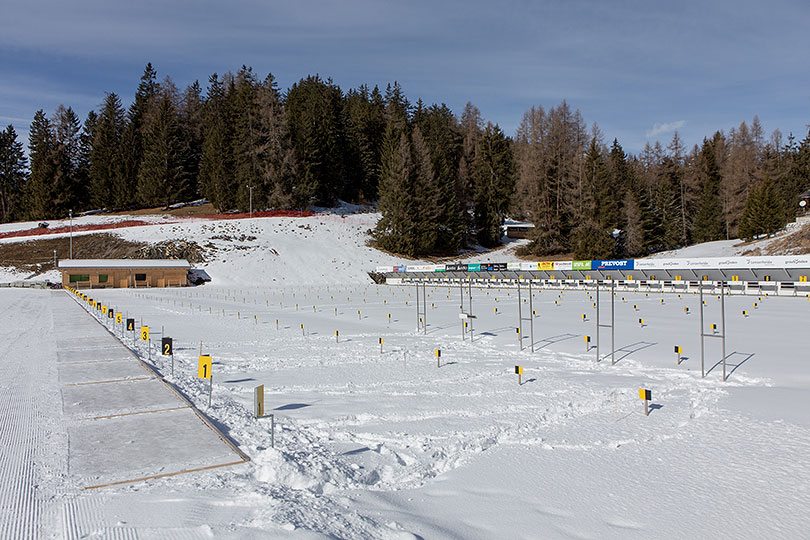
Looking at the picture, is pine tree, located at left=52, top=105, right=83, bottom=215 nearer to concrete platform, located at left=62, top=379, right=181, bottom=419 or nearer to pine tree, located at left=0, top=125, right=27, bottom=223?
pine tree, located at left=0, top=125, right=27, bottom=223

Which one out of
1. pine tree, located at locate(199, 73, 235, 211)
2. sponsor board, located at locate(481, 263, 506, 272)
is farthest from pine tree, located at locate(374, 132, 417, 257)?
pine tree, located at locate(199, 73, 235, 211)

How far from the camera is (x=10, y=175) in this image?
335 ft

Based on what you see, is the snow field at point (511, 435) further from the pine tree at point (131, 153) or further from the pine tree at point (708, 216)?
the pine tree at point (131, 153)

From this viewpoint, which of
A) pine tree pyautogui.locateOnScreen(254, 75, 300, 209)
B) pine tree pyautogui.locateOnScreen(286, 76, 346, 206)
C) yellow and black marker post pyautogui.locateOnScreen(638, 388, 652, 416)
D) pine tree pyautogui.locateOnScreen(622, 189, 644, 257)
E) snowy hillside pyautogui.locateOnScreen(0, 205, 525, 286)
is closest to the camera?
yellow and black marker post pyautogui.locateOnScreen(638, 388, 652, 416)

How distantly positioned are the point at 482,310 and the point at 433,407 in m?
21.9

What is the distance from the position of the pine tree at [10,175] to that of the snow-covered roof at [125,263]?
5255cm

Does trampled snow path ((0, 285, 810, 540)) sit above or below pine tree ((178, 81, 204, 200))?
below

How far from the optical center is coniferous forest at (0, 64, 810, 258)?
7494cm

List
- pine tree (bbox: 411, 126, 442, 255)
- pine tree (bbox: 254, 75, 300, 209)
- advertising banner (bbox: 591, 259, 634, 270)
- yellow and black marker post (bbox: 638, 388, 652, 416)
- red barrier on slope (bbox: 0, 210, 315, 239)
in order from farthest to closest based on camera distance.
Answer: pine tree (bbox: 254, 75, 300, 209) → pine tree (bbox: 411, 126, 442, 255) → red barrier on slope (bbox: 0, 210, 315, 239) → advertising banner (bbox: 591, 259, 634, 270) → yellow and black marker post (bbox: 638, 388, 652, 416)

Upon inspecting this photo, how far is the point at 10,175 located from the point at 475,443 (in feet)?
405

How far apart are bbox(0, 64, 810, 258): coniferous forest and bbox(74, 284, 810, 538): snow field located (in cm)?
5599

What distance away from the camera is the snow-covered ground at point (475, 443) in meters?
6.27

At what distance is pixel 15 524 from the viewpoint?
5.90 m

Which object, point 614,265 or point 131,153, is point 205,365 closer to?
point 614,265
